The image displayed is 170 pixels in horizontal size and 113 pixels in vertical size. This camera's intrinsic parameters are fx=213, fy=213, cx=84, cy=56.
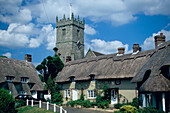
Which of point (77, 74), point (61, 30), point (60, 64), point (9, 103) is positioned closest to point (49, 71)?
point (60, 64)

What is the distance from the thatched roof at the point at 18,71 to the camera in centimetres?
3422

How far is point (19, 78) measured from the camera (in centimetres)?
3522

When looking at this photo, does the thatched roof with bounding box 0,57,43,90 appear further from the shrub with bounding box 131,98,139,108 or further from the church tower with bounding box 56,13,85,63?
the church tower with bounding box 56,13,85,63

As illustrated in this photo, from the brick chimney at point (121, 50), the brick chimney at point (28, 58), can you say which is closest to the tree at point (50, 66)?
the brick chimney at point (28, 58)

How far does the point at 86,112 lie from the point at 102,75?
24.6 ft

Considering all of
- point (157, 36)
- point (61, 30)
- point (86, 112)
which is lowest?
point (86, 112)

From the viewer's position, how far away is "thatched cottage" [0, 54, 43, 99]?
33062 mm

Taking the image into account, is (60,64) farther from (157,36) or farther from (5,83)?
(157,36)

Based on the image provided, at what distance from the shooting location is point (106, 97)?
28094mm

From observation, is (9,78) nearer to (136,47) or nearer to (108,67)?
(108,67)

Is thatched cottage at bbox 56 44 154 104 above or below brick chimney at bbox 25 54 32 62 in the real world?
below

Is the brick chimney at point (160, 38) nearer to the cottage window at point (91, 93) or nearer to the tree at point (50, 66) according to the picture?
the cottage window at point (91, 93)

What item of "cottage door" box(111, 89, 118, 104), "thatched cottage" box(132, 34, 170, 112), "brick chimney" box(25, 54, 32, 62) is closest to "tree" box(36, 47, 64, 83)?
"brick chimney" box(25, 54, 32, 62)

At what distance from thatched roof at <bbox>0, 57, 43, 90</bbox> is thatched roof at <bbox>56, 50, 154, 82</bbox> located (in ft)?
14.4
